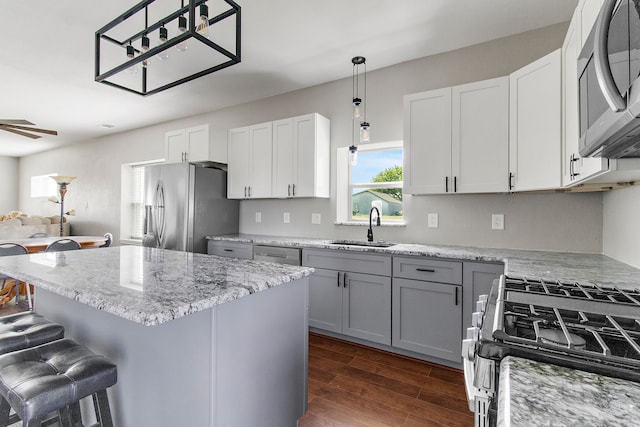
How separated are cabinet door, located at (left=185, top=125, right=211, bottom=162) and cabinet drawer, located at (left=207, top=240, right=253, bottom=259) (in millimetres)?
1158

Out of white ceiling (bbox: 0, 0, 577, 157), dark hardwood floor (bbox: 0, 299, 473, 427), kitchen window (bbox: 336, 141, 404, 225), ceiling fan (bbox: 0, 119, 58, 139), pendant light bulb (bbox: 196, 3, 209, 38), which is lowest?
dark hardwood floor (bbox: 0, 299, 473, 427)

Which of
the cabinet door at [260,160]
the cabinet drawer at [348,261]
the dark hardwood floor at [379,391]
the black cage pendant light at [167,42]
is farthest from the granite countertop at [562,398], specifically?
the cabinet door at [260,160]

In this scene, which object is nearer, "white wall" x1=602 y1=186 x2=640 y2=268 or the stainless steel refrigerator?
"white wall" x1=602 y1=186 x2=640 y2=268

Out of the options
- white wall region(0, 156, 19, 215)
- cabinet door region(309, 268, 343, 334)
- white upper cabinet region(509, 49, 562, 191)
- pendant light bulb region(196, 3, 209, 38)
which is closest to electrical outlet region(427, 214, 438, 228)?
white upper cabinet region(509, 49, 562, 191)

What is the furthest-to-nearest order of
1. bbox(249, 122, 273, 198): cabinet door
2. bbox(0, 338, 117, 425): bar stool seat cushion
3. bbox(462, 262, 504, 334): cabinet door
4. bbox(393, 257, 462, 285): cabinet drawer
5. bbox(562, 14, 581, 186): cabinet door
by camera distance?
bbox(249, 122, 273, 198): cabinet door < bbox(393, 257, 462, 285): cabinet drawer < bbox(462, 262, 504, 334): cabinet door < bbox(562, 14, 581, 186): cabinet door < bbox(0, 338, 117, 425): bar stool seat cushion

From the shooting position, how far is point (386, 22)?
8.14 feet

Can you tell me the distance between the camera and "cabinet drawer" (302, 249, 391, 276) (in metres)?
2.64

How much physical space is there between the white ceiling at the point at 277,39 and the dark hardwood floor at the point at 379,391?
2.70 m

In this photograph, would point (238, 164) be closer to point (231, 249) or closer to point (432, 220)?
point (231, 249)

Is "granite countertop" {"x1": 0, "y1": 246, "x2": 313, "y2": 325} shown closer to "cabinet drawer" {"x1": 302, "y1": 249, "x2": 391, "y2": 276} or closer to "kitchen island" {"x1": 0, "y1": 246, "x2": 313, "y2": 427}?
"kitchen island" {"x1": 0, "y1": 246, "x2": 313, "y2": 427}

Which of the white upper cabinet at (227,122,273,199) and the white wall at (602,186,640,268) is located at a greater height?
the white upper cabinet at (227,122,273,199)

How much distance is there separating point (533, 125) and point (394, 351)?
203 centimetres

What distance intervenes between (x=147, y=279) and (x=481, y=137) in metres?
2.48

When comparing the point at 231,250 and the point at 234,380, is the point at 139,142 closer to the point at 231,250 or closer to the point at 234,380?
the point at 231,250
